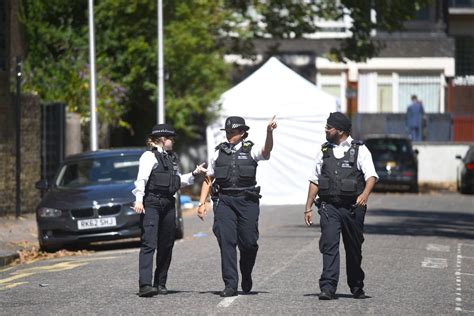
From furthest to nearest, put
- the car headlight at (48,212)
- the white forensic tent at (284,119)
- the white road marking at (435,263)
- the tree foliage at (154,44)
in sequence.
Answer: the tree foliage at (154,44)
the white forensic tent at (284,119)
the car headlight at (48,212)
the white road marking at (435,263)

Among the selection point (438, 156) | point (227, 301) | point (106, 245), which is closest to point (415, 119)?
point (438, 156)

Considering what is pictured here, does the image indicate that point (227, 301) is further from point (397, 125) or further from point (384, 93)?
point (384, 93)

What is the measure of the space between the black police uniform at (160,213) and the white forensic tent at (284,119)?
1979 centimetres

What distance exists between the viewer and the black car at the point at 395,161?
1681 inches

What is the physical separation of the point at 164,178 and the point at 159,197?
0.20m

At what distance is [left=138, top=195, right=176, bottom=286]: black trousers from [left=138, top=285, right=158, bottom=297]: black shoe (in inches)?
11.5

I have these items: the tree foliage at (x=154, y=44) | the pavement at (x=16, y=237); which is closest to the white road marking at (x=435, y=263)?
the pavement at (x=16, y=237)

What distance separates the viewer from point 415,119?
Result: 51.3 metres

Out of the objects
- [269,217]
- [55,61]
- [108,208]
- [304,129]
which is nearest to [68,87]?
[55,61]

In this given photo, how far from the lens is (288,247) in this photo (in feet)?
69.2

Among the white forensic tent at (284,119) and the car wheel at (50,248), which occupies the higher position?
the white forensic tent at (284,119)

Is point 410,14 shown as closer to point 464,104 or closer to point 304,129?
point 304,129

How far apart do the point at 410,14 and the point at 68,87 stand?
396 inches

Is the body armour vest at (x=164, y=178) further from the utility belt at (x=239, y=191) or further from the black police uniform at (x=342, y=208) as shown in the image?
A: the black police uniform at (x=342, y=208)
